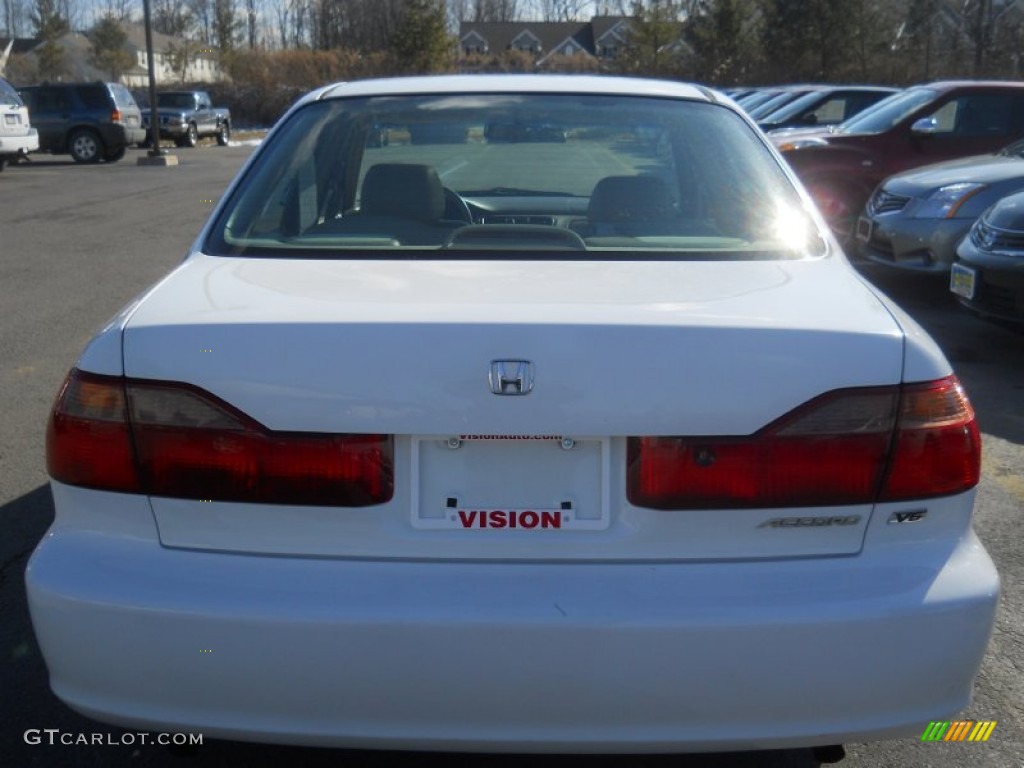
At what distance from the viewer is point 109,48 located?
6262cm

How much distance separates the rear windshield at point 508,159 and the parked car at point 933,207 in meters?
5.24

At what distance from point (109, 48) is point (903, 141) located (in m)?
59.2

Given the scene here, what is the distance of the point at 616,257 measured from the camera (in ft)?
9.26

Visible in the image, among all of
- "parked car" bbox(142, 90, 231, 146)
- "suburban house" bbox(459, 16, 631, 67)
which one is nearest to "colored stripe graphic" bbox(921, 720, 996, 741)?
"parked car" bbox(142, 90, 231, 146)

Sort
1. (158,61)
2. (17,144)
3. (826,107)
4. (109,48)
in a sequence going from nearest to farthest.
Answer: (826,107) → (17,144) → (109,48) → (158,61)

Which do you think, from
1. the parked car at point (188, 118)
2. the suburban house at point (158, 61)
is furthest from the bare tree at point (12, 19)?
the parked car at point (188, 118)

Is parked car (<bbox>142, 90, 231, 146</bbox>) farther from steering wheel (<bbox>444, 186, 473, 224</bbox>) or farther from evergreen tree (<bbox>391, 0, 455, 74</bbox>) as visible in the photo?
steering wheel (<bbox>444, 186, 473, 224</bbox>)

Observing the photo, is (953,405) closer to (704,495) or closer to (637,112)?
(704,495)

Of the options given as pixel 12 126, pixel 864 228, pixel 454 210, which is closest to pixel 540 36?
pixel 12 126

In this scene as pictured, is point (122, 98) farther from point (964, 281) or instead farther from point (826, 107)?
point (964, 281)

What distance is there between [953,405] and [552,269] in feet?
3.01

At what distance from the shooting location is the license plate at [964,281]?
6.83 meters

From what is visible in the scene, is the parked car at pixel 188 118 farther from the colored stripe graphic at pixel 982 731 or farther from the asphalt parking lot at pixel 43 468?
the colored stripe graphic at pixel 982 731

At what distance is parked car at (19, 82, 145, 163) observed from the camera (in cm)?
2653
